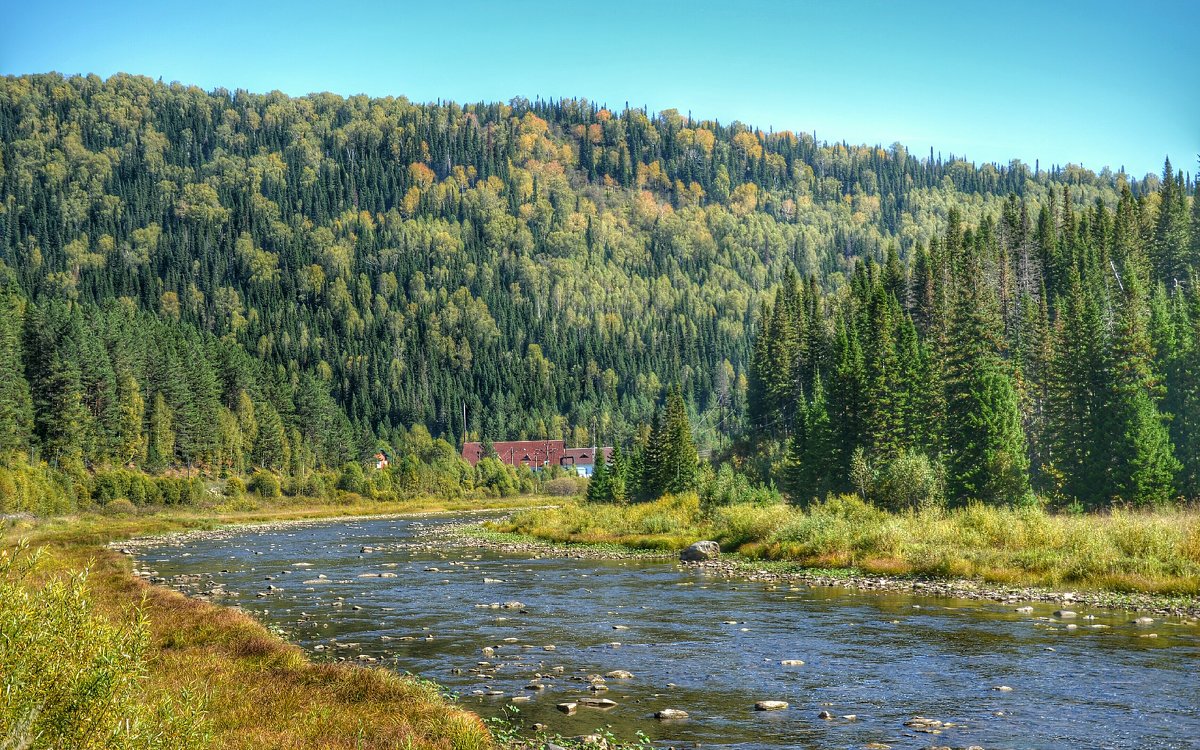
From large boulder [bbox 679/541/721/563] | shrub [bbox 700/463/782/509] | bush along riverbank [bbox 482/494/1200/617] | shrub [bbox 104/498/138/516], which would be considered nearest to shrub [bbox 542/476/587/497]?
shrub [bbox 104/498/138/516]

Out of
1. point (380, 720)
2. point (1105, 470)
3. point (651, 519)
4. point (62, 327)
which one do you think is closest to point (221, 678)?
point (380, 720)

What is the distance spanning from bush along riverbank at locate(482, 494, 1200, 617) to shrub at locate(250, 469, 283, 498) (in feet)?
242

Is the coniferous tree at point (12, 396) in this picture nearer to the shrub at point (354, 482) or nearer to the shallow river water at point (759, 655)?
the shrub at point (354, 482)

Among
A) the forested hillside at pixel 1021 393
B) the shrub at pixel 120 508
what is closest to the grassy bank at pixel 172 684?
the forested hillside at pixel 1021 393

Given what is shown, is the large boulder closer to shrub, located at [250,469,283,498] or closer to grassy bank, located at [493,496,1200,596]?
grassy bank, located at [493,496,1200,596]

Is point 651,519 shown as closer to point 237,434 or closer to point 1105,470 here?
point 1105,470

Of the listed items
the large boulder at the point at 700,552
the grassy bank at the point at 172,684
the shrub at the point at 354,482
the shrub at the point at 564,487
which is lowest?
the shrub at the point at 564,487

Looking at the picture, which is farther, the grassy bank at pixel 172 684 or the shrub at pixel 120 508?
the shrub at pixel 120 508

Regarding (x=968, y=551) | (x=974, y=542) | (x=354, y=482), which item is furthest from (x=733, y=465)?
(x=968, y=551)

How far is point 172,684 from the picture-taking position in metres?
18.3

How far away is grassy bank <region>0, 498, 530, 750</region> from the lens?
801cm

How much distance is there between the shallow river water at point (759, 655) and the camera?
55.4ft

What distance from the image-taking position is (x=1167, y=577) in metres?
31.9

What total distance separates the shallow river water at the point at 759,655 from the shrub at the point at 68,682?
32.7ft
